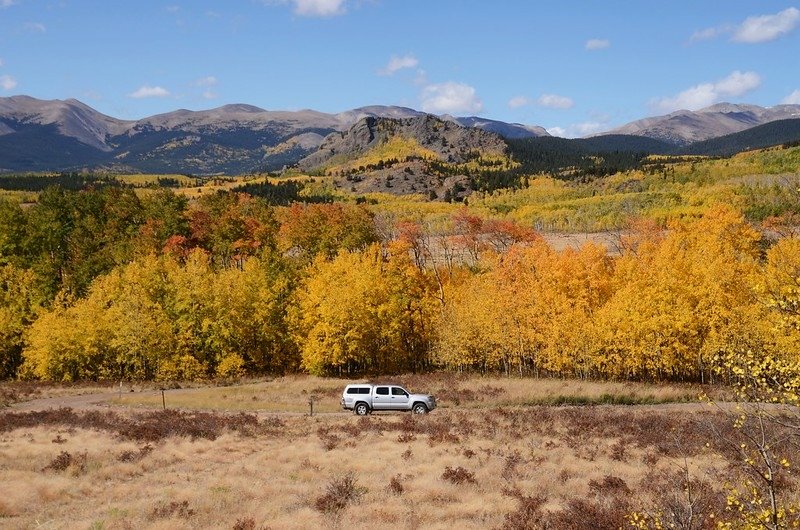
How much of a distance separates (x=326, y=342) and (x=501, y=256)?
23.3 metres

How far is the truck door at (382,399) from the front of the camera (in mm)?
40062

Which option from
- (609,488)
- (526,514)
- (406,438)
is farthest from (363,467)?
(609,488)

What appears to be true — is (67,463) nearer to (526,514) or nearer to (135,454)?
(135,454)

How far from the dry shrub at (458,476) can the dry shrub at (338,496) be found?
3.44 metres

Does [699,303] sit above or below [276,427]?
above

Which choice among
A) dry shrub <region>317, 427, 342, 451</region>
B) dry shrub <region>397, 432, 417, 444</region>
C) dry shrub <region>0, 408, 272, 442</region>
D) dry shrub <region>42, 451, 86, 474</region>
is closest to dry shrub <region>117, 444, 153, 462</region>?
dry shrub <region>42, 451, 86, 474</region>

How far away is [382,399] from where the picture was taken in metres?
40.2

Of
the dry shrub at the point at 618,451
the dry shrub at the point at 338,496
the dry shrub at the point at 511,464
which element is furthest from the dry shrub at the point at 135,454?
the dry shrub at the point at 618,451

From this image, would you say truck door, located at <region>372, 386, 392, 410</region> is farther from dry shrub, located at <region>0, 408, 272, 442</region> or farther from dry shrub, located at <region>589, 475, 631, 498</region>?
dry shrub, located at <region>589, 475, 631, 498</region>

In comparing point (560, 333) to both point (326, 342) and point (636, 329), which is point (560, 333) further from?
point (326, 342)

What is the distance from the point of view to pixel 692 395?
139 feet

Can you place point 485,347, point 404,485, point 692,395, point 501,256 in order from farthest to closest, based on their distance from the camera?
1. point 501,256
2. point 485,347
3. point 692,395
4. point 404,485

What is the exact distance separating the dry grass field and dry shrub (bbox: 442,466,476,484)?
81 millimetres

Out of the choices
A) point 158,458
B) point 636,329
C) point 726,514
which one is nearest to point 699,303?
point 636,329
